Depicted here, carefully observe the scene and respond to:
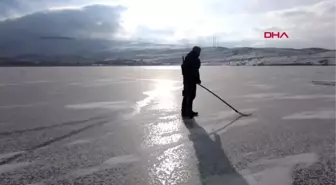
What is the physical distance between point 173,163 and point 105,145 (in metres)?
1.62

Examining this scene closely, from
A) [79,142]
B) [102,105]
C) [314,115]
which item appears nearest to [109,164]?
[79,142]

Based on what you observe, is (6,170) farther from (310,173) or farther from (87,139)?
(310,173)

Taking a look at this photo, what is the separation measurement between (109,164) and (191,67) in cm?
451

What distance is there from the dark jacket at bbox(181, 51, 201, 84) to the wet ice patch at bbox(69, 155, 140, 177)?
157 inches

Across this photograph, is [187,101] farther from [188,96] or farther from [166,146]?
[166,146]

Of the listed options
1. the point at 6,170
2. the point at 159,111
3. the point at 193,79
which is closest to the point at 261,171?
the point at 6,170

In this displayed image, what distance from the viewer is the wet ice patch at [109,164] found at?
4660mm

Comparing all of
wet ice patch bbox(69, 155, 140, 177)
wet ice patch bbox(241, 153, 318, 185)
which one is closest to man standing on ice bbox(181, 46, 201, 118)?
wet ice patch bbox(69, 155, 140, 177)

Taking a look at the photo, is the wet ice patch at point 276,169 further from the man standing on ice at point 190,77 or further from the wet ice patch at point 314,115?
the man standing on ice at point 190,77

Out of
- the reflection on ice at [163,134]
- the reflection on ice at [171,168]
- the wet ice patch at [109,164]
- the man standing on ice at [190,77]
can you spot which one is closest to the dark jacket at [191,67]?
the man standing on ice at [190,77]

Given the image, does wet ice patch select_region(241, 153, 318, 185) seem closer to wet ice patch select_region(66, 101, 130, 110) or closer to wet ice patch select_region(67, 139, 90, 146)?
wet ice patch select_region(67, 139, 90, 146)

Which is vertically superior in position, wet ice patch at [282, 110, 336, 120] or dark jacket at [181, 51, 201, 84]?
dark jacket at [181, 51, 201, 84]

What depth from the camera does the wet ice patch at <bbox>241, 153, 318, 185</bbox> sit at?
439 cm

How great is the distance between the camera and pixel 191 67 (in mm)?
9070
